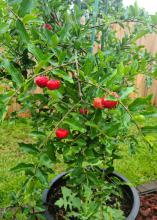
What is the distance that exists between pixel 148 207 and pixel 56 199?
34.4 inches

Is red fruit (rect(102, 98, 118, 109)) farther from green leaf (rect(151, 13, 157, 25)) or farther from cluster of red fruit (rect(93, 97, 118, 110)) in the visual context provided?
green leaf (rect(151, 13, 157, 25))

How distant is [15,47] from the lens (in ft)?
6.02

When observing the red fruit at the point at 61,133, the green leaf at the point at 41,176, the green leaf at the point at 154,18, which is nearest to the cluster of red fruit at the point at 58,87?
the red fruit at the point at 61,133

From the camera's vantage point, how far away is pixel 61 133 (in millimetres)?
1383

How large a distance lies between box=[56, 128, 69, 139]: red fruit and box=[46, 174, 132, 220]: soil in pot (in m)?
0.98

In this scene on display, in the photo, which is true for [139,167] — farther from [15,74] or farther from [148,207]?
[15,74]

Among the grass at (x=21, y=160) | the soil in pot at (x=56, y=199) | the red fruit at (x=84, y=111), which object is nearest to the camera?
the red fruit at (x=84, y=111)

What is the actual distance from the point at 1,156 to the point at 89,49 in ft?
7.48

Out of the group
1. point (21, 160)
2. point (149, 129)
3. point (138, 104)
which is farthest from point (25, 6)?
point (21, 160)

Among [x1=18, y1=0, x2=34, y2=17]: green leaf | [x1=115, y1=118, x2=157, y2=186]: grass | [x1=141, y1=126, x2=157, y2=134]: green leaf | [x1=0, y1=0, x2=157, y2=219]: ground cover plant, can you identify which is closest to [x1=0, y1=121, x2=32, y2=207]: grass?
[x1=0, y1=0, x2=157, y2=219]: ground cover plant

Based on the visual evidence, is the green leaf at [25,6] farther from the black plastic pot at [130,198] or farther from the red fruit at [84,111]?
the black plastic pot at [130,198]

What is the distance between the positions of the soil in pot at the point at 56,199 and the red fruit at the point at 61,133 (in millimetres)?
981

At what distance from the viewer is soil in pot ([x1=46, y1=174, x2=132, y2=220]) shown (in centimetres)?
224

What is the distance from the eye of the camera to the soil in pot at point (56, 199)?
224cm
